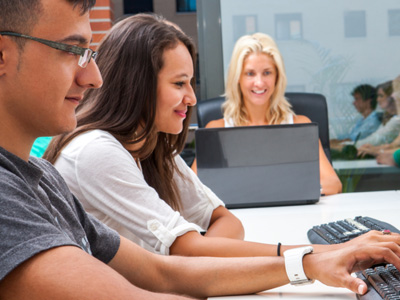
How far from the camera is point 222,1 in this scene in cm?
362

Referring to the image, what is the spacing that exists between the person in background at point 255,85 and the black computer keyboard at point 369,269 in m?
1.59

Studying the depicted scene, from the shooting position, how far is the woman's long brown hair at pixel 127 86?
1.48m

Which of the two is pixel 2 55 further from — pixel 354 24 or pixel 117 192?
pixel 354 24

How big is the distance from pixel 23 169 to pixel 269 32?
10.2ft

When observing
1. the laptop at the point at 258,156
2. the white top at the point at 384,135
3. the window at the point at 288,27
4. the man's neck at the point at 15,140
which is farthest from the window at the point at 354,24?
the man's neck at the point at 15,140

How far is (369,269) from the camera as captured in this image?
102cm

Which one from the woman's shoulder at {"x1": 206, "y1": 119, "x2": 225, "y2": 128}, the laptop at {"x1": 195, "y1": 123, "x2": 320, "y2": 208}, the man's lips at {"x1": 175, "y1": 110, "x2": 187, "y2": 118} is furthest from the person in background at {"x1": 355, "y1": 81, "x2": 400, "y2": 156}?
the man's lips at {"x1": 175, "y1": 110, "x2": 187, "y2": 118}

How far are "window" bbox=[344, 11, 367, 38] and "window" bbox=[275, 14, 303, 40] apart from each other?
0.99 ft

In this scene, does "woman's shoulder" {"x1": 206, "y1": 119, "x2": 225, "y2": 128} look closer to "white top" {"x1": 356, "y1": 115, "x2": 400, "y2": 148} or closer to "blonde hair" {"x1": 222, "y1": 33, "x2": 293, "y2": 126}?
"blonde hair" {"x1": 222, "y1": 33, "x2": 293, "y2": 126}

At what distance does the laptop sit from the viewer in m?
1.96

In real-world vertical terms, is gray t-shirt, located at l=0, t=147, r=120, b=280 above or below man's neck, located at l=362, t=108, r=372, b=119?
above

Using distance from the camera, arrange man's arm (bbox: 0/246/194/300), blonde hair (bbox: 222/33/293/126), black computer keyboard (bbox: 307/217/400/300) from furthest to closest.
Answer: blonde hair (bbox: 222/33/293/126)
black computer keyboard (bbox: 307/217/400/300)
man's arm (bbox: 0/246/194/300)

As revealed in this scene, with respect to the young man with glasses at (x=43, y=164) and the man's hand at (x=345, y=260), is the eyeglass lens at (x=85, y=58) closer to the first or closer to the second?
the young man with glasses at (x=43, y=164)

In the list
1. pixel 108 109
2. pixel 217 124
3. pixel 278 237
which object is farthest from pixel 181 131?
pixel 217 124
